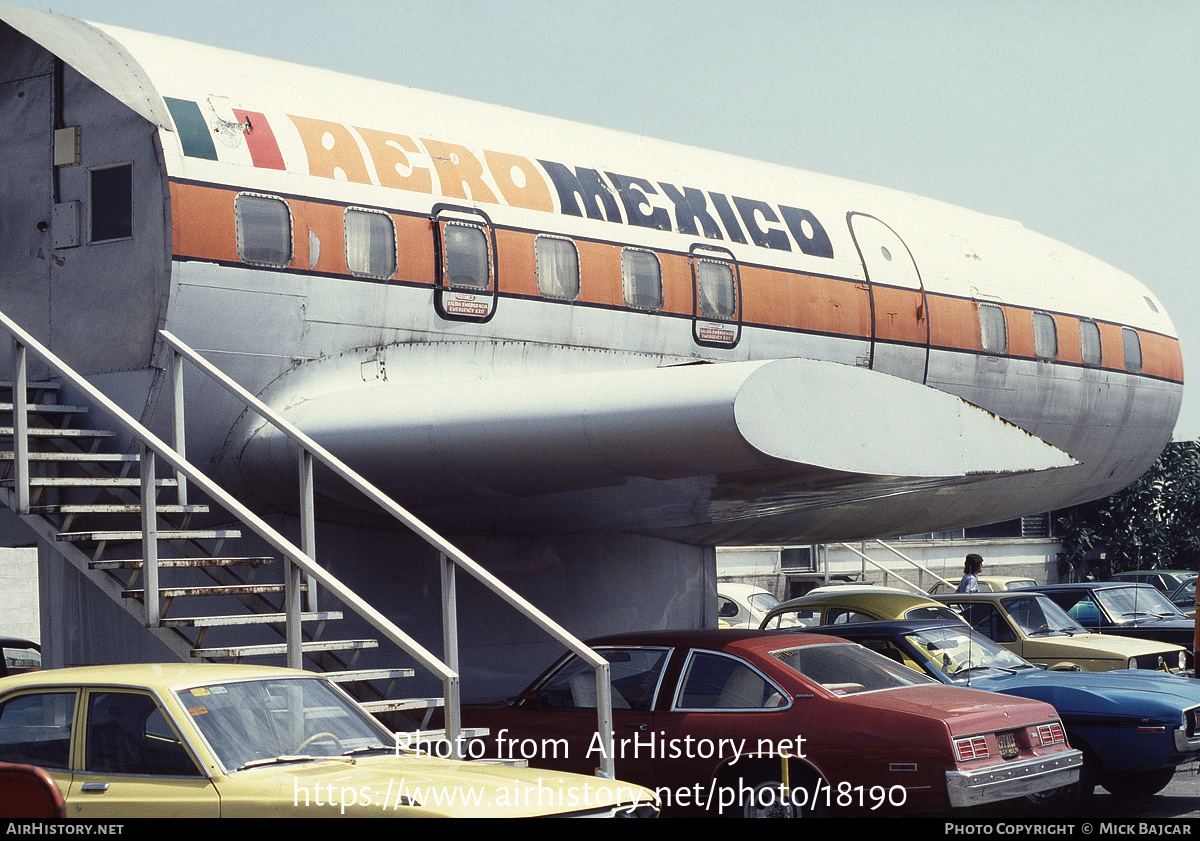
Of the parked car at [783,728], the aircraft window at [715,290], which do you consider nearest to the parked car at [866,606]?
the aircraft window at [715,290]

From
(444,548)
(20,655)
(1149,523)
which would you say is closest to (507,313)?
(444,548)

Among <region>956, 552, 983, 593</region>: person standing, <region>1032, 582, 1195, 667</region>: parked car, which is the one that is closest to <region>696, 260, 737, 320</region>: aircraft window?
<region>956, 552, 983, 593</region>: person standing

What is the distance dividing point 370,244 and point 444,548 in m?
3.09

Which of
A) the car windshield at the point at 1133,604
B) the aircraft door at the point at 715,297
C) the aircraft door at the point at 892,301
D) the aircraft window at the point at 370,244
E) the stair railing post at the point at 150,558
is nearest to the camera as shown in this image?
the stair railing post at the point at 150,558

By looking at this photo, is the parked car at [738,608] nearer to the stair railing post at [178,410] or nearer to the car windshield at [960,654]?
the car windshield at [960,654]

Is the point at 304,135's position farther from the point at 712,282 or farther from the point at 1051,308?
the point at 1051,308

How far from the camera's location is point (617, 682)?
33.0 ft

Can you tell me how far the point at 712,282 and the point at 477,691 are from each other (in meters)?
4.27

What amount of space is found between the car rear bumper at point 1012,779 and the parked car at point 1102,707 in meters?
1.18

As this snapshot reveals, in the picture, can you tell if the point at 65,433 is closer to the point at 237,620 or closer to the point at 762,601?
the point at 237,620

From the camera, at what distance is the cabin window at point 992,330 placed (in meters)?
16.5

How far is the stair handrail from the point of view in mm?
8500

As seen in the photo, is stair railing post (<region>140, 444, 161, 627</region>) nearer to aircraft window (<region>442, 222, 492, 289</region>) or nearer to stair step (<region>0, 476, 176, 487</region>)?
stair step (<region>0, 476, 176, 487</region>)

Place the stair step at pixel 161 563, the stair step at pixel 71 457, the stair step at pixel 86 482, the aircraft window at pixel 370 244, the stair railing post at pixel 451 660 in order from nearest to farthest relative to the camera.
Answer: the stair railing post at pixel 451 660, the stair step at pixel 161 563, the stair step at pixel 86 482, the stair step at pixel 71 457, the aircraft window at pixel 370 244
